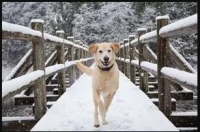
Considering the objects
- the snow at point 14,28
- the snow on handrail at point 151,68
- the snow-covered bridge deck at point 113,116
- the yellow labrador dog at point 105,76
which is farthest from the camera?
the snow on handrail at point 151,68

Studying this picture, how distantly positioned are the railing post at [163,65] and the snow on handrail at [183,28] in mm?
269

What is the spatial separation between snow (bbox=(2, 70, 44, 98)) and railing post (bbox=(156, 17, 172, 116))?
5.65ft

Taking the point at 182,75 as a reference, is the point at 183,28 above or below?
above

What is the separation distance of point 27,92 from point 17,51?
40.2 meters

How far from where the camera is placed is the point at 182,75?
3711 millimetres

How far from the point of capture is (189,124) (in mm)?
5773

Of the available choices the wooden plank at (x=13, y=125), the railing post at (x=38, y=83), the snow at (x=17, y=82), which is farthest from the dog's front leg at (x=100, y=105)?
the wooden plank at (x=13, y=125)

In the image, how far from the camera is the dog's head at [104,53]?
4227 millimetres

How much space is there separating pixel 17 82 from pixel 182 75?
1808mm

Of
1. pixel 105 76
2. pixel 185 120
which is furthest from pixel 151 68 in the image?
pixel 105 76

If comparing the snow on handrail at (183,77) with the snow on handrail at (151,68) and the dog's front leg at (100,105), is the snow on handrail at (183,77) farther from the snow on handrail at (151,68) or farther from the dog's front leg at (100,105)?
the dog's front leg at (100,105)

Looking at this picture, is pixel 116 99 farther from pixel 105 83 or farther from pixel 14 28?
pixel 14 28

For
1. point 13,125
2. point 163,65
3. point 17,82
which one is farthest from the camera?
point 13,125

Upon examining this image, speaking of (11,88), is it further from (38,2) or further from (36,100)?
(38,2)
